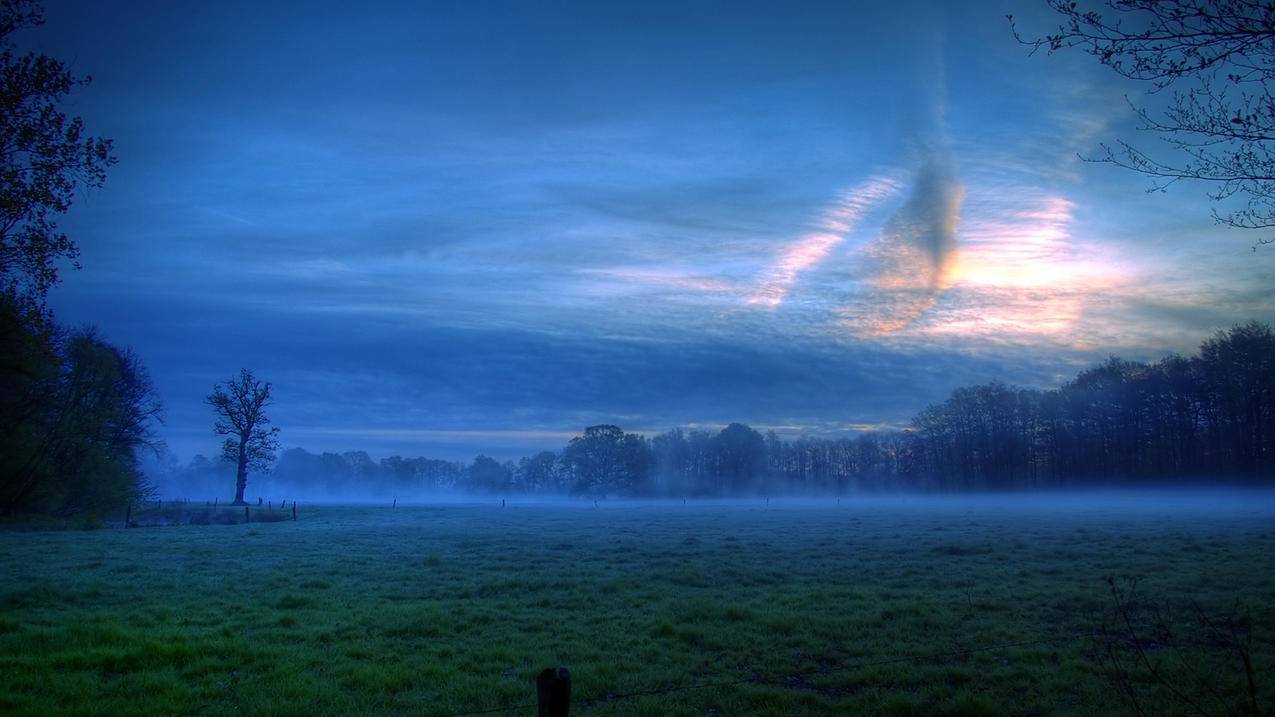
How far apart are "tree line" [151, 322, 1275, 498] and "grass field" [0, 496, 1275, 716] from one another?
7515 cm

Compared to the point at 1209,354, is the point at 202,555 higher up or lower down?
lower down

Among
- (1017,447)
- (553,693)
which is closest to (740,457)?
(1017,447)

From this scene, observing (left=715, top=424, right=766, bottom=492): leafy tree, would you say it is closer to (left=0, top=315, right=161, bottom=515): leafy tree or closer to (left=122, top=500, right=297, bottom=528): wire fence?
(left=122, top=500, right=297, bottom=528): wire fence

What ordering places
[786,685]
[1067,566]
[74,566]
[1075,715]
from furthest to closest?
1. [74,566]
2. [1067,566]
3. [786,685]
4. [1075,715]

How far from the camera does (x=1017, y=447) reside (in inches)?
4643

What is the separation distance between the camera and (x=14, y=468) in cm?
Answer: 4341

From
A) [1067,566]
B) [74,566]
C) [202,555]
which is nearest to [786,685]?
[1067,566]

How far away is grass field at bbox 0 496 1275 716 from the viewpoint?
33.8ft

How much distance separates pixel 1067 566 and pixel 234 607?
26.5 metres

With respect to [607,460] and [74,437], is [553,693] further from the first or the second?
[607,460]

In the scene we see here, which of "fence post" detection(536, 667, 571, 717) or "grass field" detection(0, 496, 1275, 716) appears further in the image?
"grass field" detection(0, 496, 1275, 716)

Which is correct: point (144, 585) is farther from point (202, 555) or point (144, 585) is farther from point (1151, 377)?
point (1151, 377)

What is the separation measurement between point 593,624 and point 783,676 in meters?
5.50

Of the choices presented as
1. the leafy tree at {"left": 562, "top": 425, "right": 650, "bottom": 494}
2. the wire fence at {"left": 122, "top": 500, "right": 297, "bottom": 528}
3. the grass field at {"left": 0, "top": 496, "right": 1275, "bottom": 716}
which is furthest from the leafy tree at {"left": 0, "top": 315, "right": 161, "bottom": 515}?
the leafy tree at {"left": 562, "top": 425, "right": 650, "bottom": 494}
